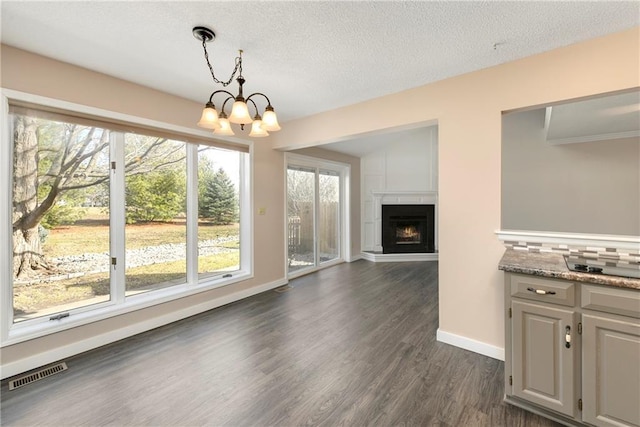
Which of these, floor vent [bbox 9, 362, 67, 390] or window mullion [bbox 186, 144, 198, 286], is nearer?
floor vent [bbox 9, 362, 67, 390]

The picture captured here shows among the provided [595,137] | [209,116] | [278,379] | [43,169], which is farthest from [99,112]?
[595,137]

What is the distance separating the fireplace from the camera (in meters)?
6.48

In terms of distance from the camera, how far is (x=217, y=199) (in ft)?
12.0

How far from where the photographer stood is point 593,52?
1957 millimetres

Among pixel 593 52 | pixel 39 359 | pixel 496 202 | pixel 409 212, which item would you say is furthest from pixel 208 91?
pixel 409 212

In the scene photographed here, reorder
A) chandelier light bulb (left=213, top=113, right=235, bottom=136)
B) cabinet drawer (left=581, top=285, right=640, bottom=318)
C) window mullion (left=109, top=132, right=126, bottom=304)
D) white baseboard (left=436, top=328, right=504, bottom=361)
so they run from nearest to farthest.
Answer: cabinet drawer (left=581, top=285, right=640, bottom=318) → chandelier light bulb (left=213, top=113, right=235, bottom=136) → white baseboard (left=436, top=328, right=504, bottom=361) → window mullion (left=109, top=132, right=126, bottom=304)

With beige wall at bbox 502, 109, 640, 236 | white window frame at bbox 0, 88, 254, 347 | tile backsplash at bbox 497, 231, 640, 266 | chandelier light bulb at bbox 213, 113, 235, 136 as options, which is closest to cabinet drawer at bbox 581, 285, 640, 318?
tile backsplash at bbox 497, 231, 640, 266

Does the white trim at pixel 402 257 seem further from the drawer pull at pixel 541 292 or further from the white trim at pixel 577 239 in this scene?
the drawer pull at pixel 541 292

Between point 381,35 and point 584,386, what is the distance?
8.41 feet

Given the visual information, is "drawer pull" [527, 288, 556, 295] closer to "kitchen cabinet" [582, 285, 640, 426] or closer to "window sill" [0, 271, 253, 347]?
"kitchen cabinet" [582, 285, 640, 426]

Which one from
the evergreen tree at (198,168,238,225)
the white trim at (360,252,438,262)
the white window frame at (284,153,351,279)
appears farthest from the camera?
the white trim at (360,252,438,262)

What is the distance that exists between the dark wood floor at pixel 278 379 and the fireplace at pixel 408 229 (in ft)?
10.9

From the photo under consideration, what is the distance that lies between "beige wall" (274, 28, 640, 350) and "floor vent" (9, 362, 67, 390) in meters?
3.43

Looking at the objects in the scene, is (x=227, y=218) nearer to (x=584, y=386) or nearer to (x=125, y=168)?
(x=125, y=168)
